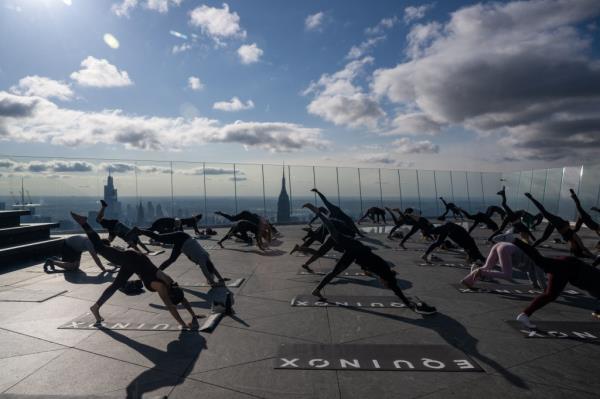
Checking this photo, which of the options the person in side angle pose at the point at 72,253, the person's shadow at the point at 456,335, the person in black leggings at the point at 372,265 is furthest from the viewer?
the person in side angle pose at the point at 72,253

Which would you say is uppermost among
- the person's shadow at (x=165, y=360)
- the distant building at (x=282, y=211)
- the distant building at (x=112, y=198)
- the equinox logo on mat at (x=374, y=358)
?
the distant building at (x=112, y=198)

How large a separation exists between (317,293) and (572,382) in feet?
15.1

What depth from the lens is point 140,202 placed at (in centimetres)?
2395

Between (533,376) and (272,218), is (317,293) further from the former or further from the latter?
(272,218)

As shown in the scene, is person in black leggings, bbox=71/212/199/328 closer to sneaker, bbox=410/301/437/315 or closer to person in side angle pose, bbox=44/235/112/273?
sneaker, bbox=410/301/437/315

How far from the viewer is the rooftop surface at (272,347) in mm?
4246

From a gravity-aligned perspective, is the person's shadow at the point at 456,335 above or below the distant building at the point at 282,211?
below

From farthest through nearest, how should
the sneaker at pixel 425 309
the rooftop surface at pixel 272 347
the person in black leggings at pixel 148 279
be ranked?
the sneaker at pixel 425 309, the person in black leggings at pixel 148 279, the rooftop surface at pixel 272 347

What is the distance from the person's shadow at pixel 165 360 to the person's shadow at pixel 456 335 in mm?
3269

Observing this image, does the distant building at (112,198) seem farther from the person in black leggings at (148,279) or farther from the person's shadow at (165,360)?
the person's shadow at (165,360)

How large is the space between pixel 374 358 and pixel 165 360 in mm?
2816

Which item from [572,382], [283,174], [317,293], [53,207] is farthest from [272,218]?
[572,382]

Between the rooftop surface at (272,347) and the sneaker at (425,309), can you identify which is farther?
the sneaker at (425,309)

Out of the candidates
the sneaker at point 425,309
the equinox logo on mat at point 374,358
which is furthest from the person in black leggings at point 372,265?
the equinox logo on mat at point 374,358
